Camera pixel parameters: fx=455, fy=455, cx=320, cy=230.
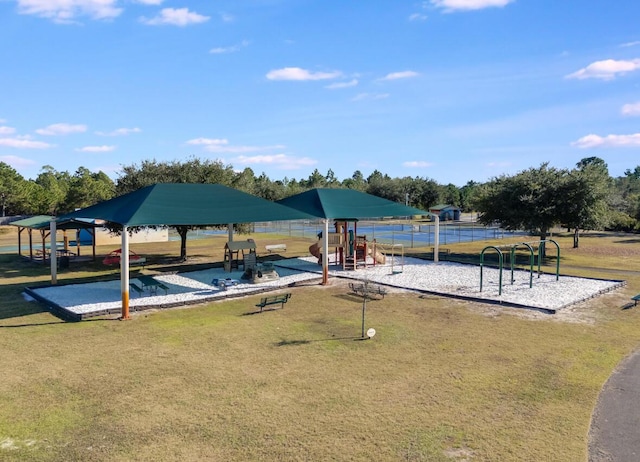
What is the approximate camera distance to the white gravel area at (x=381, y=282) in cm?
1495

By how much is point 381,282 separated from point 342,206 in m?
4.91

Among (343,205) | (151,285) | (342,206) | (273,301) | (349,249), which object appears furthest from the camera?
(349,249)

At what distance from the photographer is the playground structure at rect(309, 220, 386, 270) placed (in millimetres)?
22359

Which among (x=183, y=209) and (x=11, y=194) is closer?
Result: (x=183, y=209)

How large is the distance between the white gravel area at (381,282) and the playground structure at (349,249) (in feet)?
2.10

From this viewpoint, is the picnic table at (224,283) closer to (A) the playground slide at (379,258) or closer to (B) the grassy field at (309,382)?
(B) the grassy field at (309,382)

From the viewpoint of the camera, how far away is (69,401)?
302 inches

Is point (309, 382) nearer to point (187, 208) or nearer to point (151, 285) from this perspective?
point (151, 285)

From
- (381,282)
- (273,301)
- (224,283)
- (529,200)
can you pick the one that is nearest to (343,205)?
(381,282)

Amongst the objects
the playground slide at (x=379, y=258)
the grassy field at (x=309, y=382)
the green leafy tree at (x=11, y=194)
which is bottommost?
the grassy field at (x=309, y=382)

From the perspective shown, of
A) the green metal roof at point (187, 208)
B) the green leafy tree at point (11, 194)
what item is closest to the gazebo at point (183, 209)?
the green metal roof at point (187, 208)

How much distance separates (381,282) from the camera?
1859cm

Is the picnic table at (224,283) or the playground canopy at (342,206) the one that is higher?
the playground canopy at (342,206)

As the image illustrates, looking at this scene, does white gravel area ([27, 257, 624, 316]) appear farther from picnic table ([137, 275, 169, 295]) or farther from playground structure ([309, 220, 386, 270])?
playground structure ([309, 220, 386, 270])
